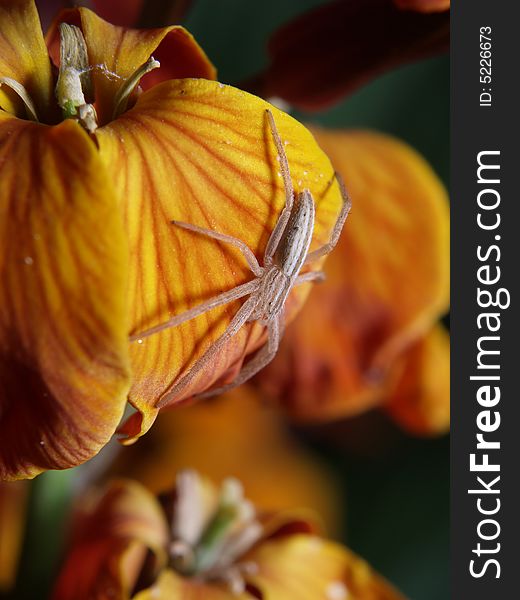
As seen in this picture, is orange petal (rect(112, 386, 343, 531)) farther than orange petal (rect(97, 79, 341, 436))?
Yes

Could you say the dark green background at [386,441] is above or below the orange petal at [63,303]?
above

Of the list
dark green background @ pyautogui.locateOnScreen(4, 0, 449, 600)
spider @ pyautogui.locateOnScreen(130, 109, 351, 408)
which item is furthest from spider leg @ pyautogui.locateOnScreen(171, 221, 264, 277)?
dark green background @ pyautogui.locateOnScreen(4, 0, 449, 600)

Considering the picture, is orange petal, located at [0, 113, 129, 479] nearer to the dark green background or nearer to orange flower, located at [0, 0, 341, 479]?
orange flower, located at [0, 0, 341, 479]

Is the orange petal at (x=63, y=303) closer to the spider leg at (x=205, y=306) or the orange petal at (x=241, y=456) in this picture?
the spider leg at (x=205, y=306)

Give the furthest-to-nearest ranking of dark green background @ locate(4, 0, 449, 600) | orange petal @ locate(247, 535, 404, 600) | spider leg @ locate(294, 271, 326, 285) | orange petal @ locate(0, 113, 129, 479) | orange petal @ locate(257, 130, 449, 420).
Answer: dark green background @ locate(4, 0, 449, 600) → orange petal @ locate(257, 130, 449, 420) → orange petal @ locate(247, 535, 404, 600) → spider leg @ locate(294, 271, 326, 285) → orange petal @ locate(0, 113, 129, 479)

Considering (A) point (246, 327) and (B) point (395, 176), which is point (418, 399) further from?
(A) point (246, 327)

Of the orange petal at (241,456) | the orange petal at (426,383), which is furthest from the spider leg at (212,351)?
the orange petal at (241,456)

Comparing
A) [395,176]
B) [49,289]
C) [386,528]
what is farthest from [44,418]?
[386,528]
